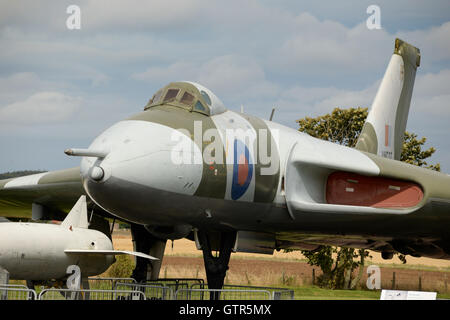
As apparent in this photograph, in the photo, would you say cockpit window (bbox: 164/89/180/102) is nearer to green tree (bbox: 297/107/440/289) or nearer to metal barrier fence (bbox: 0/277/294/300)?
metal barrier fence (bbox: 0/277/294/300)

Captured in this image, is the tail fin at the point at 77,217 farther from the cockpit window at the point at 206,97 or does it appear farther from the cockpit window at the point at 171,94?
the cockpit window at the point at 206,97

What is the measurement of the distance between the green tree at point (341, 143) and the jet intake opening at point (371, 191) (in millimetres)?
18859

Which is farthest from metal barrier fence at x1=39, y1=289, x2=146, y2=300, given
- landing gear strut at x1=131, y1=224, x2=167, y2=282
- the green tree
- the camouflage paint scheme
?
the green tree

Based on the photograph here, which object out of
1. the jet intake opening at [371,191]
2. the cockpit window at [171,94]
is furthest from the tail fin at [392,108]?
the cockpit window at [171,94]

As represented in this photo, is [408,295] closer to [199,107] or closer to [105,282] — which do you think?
[199,107]

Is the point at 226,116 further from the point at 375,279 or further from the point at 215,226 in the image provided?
the point at 375,279

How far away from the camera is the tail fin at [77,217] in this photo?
1204cm

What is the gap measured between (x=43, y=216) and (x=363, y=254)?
16.9 m

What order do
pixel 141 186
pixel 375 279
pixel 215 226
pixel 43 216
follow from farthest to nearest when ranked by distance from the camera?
pixel 375 279
pixel 43 216
pixel 215 226
pixel 141 186
